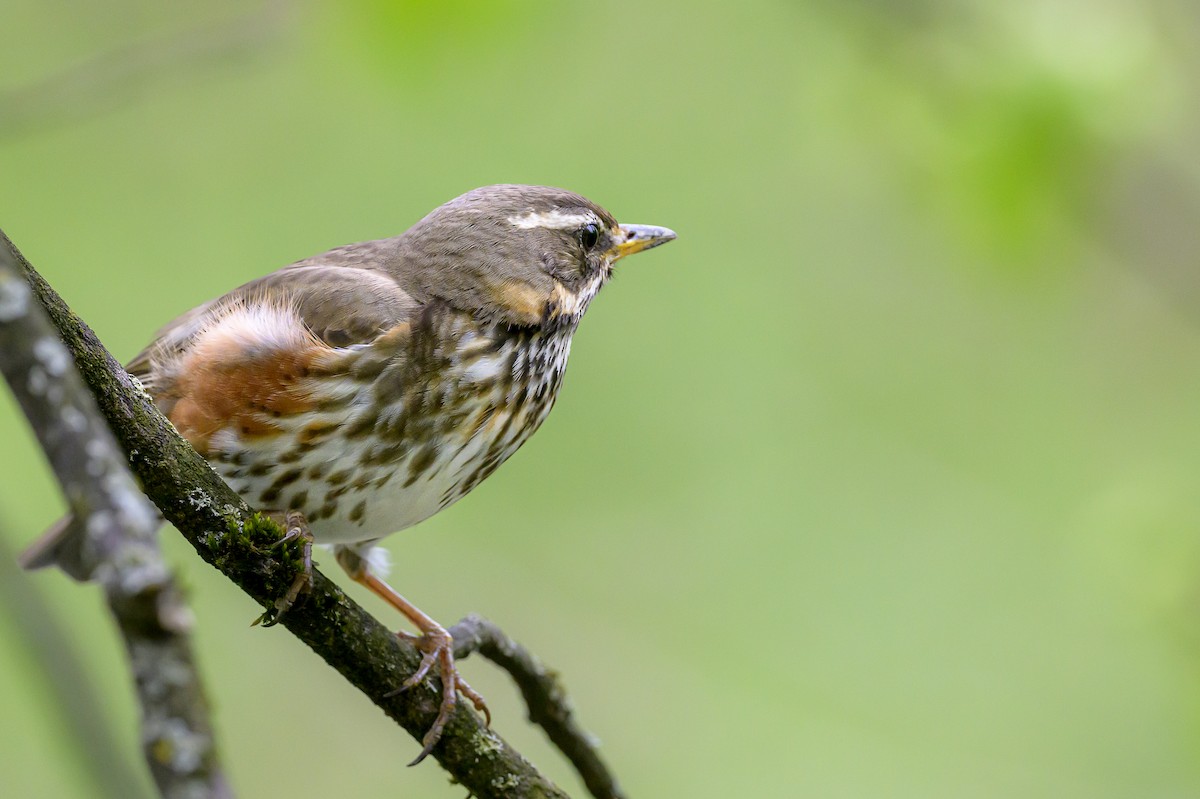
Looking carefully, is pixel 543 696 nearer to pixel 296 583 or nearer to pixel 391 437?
pixel 391 437

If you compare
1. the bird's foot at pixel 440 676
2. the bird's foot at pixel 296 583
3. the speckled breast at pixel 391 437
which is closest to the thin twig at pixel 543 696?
the bird's foot at pixel 440 676

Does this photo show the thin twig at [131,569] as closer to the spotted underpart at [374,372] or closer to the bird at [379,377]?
the bird at [379,377]

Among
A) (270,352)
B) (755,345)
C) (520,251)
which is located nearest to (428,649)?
(270,352)

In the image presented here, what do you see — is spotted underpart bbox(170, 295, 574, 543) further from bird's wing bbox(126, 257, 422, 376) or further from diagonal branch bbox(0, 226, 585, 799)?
diagonal branch bbox(0, 226, 585, 799)

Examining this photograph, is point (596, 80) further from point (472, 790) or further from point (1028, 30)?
point (472, 790)

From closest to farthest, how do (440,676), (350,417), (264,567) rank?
(264,567), (440,676), (350,417)

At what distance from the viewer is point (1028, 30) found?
4.61 m

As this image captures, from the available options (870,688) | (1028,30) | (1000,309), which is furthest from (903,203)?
(870,688)

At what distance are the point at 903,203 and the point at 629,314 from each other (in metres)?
3.51

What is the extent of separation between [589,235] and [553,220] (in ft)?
0.56

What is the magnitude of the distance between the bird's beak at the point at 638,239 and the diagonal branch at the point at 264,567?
2.13m

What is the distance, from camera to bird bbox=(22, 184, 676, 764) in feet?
13.3

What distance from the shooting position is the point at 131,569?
141 centimetres

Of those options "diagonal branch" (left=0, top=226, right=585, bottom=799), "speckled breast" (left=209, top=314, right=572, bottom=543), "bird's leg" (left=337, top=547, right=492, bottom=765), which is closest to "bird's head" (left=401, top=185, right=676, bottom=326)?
"speckled breast" (left=209, top=314, right=572, bottom=543)
